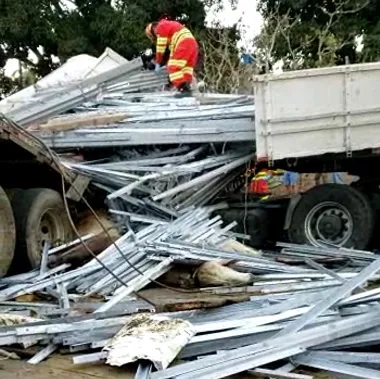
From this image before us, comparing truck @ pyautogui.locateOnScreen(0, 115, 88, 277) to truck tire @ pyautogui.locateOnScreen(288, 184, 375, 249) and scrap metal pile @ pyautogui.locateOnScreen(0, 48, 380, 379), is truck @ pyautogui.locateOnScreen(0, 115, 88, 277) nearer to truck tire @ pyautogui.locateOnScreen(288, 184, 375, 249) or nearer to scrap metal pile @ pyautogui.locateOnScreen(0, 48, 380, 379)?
scrap metal pile @ pyautogui.locateOnScreen(0, 48, 380, 379)

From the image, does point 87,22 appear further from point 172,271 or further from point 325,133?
point 172,271

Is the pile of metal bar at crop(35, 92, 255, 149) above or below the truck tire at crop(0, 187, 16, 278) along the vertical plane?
above

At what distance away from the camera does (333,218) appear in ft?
31.0

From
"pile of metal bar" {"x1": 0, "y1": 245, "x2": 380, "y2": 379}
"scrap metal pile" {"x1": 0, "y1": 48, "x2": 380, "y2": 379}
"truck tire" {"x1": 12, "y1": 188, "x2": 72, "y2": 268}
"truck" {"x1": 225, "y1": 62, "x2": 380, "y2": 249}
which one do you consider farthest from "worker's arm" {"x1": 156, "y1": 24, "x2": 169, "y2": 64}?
"pile of metal bar" {"x1": 0, "y1": 245, "x2": 380, "y2": 379}

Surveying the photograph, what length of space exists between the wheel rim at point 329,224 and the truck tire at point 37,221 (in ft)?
10.1

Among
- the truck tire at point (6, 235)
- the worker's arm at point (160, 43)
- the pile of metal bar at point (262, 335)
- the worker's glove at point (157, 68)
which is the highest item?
the worker's arm at point (160, 43)

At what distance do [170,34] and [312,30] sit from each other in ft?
30.5

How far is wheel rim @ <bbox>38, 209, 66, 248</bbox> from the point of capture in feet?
29.4

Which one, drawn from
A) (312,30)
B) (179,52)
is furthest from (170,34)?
(312,30)

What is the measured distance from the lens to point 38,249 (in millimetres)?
8648

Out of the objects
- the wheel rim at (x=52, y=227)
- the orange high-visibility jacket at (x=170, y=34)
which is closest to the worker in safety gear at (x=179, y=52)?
the orange high-visibility jacket at (x=170, y=34)

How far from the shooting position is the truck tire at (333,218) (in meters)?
9.24

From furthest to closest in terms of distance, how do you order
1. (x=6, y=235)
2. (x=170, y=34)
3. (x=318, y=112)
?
(x=170, y=34), (x=318, y=112), (x=6, y=235)

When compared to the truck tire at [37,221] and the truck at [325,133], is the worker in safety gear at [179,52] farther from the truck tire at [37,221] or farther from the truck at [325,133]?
the truck tire at [37,221]
